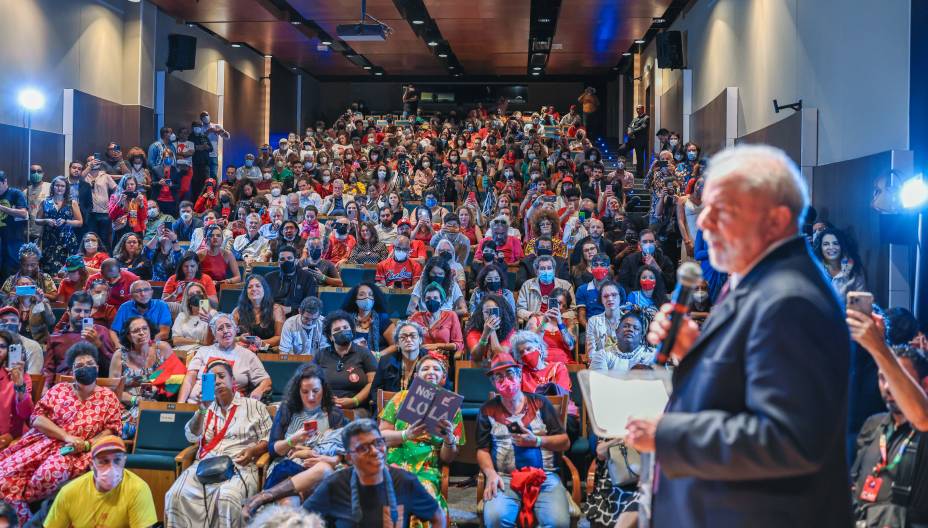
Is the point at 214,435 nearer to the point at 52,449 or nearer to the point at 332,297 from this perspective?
the point at 52,449

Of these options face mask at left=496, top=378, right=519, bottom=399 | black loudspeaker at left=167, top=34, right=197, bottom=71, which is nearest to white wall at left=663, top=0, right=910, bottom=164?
face mask at left=496, top=378, right=519, bottom=399

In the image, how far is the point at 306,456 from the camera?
4723 millimetres

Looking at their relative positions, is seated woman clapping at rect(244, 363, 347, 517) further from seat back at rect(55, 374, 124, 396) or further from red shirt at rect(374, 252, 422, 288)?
red shirt at rect(374, 252, 422, 288)

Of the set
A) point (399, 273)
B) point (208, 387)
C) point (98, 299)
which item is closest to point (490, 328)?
point (208, 387)

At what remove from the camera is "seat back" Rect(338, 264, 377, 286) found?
8938 mm

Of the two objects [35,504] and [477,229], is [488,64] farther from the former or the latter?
[35,504]

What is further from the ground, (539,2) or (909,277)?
(539,2)

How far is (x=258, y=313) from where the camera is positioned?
22.9 feet

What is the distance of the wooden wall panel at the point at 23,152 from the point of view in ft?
37.3

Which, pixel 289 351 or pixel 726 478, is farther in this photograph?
pixel 289 351

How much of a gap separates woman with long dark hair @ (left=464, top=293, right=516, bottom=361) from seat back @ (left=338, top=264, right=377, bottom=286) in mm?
2405

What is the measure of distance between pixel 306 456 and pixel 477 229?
5.67 m

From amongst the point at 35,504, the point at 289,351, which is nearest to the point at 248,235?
the point at 289,351

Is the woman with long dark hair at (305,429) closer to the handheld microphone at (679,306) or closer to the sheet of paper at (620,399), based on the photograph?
the sheet of paper at (620,399)
